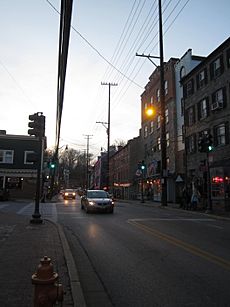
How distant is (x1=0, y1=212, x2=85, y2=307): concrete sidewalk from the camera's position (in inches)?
215

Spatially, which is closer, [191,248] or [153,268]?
[153,268]

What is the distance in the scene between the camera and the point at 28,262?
7953 millimetres

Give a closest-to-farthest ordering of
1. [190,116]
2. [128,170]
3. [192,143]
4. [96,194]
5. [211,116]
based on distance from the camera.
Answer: [96,194] → [211,116] → [192,143] → [190,116] → [128,170]

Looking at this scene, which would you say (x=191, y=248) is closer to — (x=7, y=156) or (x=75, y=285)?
(x=75, y=285)

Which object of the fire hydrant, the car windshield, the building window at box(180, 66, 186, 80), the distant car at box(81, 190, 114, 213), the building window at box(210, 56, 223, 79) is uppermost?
the building window at box(180, 66, 186, 80)

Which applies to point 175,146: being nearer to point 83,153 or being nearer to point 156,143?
point 156,143

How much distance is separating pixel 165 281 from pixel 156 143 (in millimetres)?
44133

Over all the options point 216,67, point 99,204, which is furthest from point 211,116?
point 99,204

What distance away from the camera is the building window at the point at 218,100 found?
3016 centimetres

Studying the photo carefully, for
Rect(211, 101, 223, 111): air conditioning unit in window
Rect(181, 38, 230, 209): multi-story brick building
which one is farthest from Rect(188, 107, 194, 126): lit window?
Rect(211, 101, 223, 111): air conditioning unit in window

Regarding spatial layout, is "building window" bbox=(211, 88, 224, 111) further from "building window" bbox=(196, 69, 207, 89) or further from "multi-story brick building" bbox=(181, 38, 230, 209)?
"building window" bbox=(196, 69, 207, 89)

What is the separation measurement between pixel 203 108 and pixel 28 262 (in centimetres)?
2846

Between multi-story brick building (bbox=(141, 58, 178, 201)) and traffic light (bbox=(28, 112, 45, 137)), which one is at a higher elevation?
multi-story brick building (bbox=(141, 58, 178, 201))

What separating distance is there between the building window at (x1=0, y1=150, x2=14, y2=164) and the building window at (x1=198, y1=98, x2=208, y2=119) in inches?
1051
